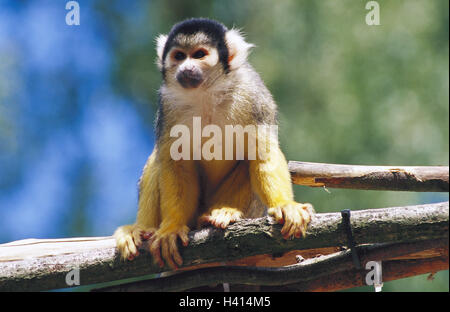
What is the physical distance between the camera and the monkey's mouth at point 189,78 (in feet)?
11.5

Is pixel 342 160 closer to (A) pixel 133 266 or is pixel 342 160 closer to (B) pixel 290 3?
(B) pixel 290 3

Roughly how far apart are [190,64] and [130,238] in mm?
1365

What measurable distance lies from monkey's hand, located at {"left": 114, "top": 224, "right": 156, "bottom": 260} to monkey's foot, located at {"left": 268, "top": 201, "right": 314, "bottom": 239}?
2.86ft

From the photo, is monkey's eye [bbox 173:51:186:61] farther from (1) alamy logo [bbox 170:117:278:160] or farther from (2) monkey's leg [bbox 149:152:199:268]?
(2) monkey's leg [bbox 149:152:199:268]

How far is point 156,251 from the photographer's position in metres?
2.90

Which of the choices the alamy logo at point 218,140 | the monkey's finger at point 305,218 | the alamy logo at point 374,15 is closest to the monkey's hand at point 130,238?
the alamy logo at point 218,140

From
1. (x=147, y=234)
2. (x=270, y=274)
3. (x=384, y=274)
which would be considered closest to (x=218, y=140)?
(x=147, y=234)

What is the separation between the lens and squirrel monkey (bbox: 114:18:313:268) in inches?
132

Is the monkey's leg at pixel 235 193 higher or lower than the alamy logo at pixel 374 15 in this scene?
lower

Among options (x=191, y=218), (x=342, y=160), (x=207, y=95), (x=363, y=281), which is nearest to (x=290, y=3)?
(x=342, y=160)

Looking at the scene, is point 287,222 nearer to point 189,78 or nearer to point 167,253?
point 167,253

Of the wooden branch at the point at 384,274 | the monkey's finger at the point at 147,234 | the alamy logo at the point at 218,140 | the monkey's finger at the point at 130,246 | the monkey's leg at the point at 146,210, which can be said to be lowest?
the wooden branch at the point at 384,274

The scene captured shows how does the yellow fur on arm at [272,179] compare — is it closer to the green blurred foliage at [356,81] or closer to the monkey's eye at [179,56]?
the monkey's eye at [179,56]
